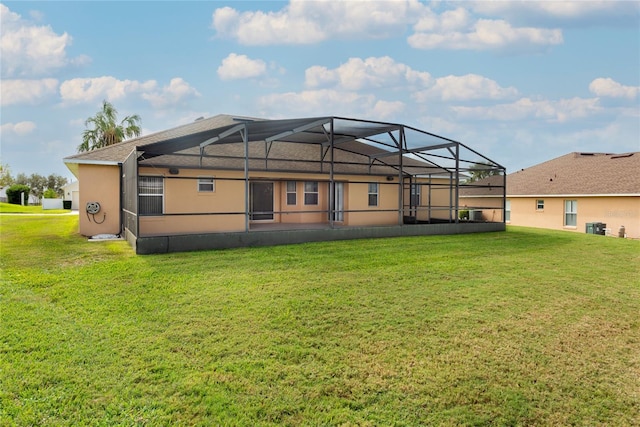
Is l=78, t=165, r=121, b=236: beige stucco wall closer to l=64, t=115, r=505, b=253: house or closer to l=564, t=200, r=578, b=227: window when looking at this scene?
l=64, t=115, r=505, b=253: house

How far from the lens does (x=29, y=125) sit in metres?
33.4

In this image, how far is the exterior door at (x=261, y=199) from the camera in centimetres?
1566

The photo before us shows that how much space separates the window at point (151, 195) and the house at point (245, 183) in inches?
1.3

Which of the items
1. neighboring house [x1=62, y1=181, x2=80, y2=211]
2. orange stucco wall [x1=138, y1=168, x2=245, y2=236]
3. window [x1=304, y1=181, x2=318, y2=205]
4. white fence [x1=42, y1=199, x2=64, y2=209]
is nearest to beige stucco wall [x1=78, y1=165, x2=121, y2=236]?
orange stucco wall [x1=138, y1=168, x2=245, y2=236]

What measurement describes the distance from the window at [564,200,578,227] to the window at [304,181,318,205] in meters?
14.8

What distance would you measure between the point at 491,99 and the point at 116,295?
80.4ft

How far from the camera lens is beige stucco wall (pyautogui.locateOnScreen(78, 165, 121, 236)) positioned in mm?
12469

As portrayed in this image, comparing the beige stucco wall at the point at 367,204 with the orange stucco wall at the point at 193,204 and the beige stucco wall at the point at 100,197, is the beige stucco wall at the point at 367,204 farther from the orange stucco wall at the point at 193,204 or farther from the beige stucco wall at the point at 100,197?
the beige stucco wall at the point at 100,197

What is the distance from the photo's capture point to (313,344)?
4.22 m

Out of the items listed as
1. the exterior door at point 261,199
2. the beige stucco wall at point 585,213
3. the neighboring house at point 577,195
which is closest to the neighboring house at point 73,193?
the exterior door at point 261,199

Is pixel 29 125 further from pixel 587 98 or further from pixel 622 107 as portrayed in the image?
pixel 622 107

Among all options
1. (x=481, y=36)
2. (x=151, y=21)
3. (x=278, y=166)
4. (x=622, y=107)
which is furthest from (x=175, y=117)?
(x=622, y=107)

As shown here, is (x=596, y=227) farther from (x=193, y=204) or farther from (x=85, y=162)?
(x=85, y=162)

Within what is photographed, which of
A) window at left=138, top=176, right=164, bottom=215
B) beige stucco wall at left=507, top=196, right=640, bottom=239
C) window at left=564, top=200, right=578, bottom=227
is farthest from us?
window at left=564, top=200, right=578, bottom=227
